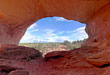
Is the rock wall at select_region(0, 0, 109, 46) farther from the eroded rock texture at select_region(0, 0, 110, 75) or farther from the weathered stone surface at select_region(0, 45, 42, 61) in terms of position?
the weathered stone surface at select_region(0, 45, 42, 61)

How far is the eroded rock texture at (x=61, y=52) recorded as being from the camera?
3.63 meters

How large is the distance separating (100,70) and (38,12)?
4.63 meters

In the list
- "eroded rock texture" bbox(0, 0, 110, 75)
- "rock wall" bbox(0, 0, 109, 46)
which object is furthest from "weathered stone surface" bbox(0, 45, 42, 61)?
"rock wall" bbox(0, 0, 109, 46)

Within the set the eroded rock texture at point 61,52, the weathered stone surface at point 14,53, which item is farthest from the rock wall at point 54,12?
the weathered stone surface at point 14,53

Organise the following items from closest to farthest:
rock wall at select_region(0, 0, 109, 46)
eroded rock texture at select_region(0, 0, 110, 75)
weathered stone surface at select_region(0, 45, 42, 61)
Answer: eroded rock texture at select_region(0, 0, 110, 75) → rock wall at select_region(0, 0, 109, 46) → weathered stone surface at select_region(0, 45, 42, 61)

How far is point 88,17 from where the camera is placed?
632 cm

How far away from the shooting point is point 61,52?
17.4 ft

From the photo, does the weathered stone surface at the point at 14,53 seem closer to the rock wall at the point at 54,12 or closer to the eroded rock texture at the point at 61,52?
the eroded rock texture at the point at 61,52

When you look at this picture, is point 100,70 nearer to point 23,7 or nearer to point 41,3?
point 41,3

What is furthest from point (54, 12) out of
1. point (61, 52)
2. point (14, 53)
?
point (14, 53)

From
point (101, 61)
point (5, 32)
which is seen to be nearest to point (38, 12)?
point (5, 32)

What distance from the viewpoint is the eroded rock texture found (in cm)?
363

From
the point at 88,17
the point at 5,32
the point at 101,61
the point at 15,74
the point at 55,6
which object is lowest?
the point at 15,74

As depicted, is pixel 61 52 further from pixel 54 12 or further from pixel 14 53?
pixel 54 12
